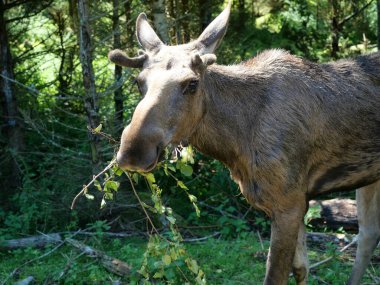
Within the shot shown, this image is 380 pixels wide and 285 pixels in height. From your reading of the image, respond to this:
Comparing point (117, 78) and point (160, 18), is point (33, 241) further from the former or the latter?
point (160, 18)

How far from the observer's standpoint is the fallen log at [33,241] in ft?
25.4

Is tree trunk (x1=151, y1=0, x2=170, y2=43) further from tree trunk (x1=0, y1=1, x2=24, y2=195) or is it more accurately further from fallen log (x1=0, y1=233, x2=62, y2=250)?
fallen log (x1=0, y1=233, x2=62, y2=250)

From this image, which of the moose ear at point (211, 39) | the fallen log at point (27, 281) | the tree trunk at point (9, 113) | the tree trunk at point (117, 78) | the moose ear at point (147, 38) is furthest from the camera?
the tree trunk at point (9, 113)

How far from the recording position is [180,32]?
1019 centimetres

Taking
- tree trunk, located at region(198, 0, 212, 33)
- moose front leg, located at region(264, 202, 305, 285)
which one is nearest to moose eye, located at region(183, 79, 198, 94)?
moose front leg, located at region(264, 202, 305, 285)

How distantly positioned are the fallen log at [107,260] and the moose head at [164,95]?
85.4 inches

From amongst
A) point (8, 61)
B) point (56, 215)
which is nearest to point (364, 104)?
point (56, 215)

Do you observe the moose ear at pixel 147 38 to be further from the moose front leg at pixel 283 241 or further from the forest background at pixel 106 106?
the moose front leg at pixel 283 241

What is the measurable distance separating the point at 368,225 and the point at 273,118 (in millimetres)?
2101

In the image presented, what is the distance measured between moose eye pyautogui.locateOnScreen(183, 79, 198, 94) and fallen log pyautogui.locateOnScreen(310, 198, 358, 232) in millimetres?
4414

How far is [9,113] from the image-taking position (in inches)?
379

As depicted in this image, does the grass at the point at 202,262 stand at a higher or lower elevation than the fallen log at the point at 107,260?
lower

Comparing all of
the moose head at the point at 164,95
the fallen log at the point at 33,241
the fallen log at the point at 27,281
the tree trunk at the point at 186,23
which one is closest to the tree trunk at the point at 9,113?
the fallen log at the point at 33,241

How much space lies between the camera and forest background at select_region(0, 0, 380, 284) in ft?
27.5
